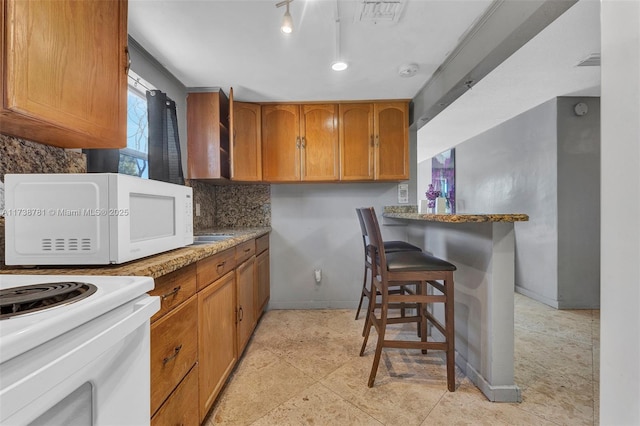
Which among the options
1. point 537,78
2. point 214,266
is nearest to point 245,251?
point 214,266

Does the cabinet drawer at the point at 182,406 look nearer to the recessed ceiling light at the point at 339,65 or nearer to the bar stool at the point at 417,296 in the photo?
the bar stool at the point at 417,296

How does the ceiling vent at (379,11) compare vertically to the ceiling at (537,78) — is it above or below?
below

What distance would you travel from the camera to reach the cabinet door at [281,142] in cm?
269

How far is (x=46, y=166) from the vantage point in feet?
3.82

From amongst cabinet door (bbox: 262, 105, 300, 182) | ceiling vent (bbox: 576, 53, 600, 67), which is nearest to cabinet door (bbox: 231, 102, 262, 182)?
cabinet door (bbox: 262, 105, 300, 182)

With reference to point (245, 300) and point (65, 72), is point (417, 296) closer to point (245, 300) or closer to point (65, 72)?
point (245, 300)

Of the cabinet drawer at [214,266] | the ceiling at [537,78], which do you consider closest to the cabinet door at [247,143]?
the cabinet drawer at [214,266]

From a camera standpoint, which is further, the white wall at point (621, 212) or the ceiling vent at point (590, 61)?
the ceiling vent at point (590, 61)

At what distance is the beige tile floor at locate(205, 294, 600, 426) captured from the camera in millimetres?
1376

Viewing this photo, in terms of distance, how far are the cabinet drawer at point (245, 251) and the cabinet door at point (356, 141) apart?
114 cm

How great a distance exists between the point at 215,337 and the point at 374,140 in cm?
221

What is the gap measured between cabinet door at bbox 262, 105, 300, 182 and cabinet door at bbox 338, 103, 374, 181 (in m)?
0.48

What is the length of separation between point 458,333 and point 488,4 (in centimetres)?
203

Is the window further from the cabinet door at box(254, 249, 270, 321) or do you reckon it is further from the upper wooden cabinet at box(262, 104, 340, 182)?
the cabinet door at box(254, 249, 270, 321)
